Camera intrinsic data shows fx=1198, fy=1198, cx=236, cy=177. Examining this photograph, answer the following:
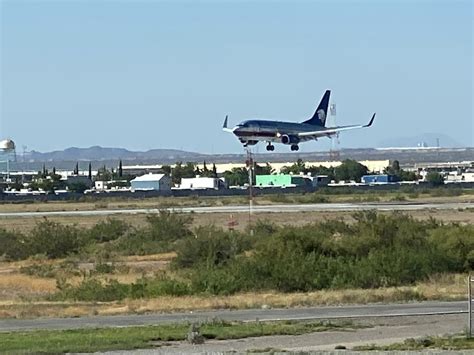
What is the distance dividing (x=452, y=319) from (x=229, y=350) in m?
7.07

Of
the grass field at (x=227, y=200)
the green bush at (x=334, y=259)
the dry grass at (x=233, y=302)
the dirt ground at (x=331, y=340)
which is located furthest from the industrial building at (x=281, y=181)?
the dirt ground at (x=331, y=340)

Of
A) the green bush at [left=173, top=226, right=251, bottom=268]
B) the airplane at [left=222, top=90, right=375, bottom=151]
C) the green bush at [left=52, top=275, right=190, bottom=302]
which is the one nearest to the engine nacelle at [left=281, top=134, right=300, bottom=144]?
the airplane at [left=222, top=90, right=375, bottom=151]

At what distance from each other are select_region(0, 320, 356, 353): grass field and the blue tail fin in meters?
103

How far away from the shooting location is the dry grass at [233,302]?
3039 cm

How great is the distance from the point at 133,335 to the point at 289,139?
9205cm

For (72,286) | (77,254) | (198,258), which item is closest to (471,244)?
(198,258)

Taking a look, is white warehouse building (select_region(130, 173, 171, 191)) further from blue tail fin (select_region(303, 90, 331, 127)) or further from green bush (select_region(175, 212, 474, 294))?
green bush (select_region(175, 212, 474, 294))

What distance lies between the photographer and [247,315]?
28.0 metres

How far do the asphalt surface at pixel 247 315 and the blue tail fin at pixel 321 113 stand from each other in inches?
3894

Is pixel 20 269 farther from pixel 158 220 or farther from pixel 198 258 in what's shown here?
pixel 158 220

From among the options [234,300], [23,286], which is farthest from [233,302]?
[23,286]

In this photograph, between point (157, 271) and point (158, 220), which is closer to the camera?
point (157, 271)

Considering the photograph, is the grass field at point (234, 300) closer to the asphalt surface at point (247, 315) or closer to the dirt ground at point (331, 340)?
the asphalt surface at point (247, 315)

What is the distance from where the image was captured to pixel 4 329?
26.2m
